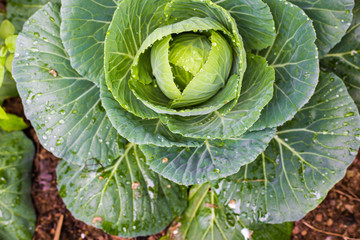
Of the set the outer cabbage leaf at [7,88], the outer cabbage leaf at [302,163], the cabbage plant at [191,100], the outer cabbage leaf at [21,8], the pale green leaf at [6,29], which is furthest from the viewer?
the outer cabbage leaf at [7,88]

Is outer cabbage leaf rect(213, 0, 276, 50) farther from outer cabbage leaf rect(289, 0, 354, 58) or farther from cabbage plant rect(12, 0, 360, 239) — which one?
outer cabbage leaf rect(289, 0, 354, 58)

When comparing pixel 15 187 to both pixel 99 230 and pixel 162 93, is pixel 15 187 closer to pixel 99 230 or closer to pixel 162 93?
pixel 99 230

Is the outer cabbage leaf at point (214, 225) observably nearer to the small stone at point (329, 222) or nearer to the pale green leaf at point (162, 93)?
the small stone at point (329, 222)

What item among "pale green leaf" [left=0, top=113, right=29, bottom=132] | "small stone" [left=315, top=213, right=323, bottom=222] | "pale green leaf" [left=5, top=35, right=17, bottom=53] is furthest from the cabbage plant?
"pale green leaf" [left=0, top=113, right=29, bottom=132]

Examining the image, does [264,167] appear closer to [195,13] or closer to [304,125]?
[304,125]

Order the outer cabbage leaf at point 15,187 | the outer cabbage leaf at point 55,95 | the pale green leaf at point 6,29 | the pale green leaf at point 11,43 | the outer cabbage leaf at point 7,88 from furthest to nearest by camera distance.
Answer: the outer cabbage leaf at point 7,88
the outer cabbage leaf at point 15,187
the pale green leaf at point 6,29
the pale green leaf at point 11,43
the outer cabbage leaf at point 55,95

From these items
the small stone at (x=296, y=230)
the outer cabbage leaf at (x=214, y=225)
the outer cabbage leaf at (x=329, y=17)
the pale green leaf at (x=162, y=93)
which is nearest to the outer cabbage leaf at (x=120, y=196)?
the outer cabbage leaf at (x=214, y=225)

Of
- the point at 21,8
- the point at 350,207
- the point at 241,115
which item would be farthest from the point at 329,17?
the point at 21,8
